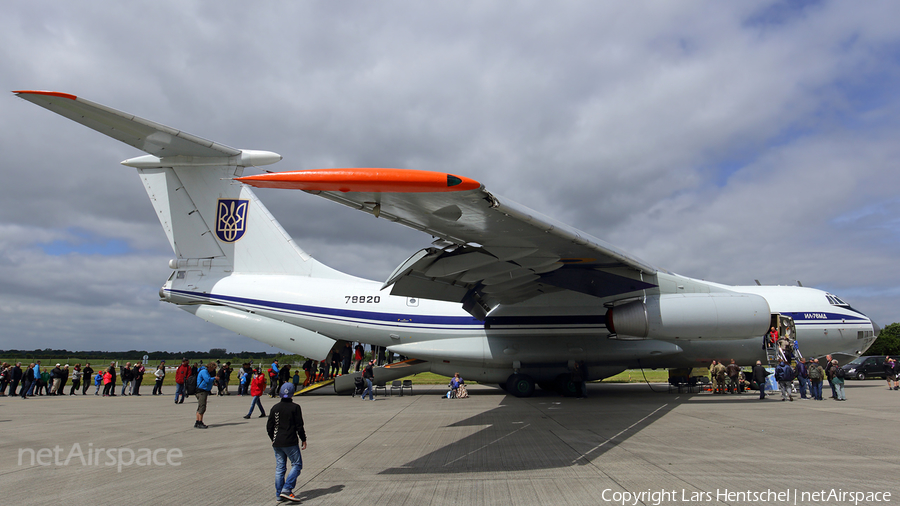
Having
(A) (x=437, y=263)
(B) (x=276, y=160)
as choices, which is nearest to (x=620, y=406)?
(A) (x=437, y=263)

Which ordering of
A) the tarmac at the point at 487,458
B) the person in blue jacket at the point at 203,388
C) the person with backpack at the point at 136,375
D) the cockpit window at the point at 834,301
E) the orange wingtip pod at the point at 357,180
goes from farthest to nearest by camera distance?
1. the person with backpack at the point at 136,375
2. the cockpit window at the point at 834,301
3. the person in blue jacket at the point at 203,388
4. the tarmac at the point at 487,458
5. the orange wingtip pod at the point at 357,180

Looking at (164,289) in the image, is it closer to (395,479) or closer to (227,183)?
(227,183)

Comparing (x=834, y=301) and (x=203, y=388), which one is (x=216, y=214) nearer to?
(x=203, y=388)

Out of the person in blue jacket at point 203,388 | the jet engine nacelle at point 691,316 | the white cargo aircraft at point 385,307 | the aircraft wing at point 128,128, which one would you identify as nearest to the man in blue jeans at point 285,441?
the aircraft wing at point 128,128

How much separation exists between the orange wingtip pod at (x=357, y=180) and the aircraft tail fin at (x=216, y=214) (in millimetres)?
9229

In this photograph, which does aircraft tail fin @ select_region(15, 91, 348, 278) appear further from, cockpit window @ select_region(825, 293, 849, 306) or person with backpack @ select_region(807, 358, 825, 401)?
cockpit window @ select_region(825, 293, 849, 306)

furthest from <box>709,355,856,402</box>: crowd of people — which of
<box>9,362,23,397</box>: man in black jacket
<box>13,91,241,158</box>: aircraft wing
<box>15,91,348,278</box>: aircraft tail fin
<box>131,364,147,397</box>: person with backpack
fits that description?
<box>9,362,23,397</box>: man in black jacket

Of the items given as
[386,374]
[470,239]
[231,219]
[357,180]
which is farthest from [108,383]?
[357,180]

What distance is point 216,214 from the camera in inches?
575

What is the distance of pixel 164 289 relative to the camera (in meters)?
14.4

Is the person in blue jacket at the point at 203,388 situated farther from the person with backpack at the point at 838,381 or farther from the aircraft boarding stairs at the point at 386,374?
the person with backpack at the point at 838,381

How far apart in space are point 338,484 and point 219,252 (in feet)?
37.8

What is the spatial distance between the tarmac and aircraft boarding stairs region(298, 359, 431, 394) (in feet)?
14.9

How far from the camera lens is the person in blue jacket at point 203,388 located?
927 centimetres
